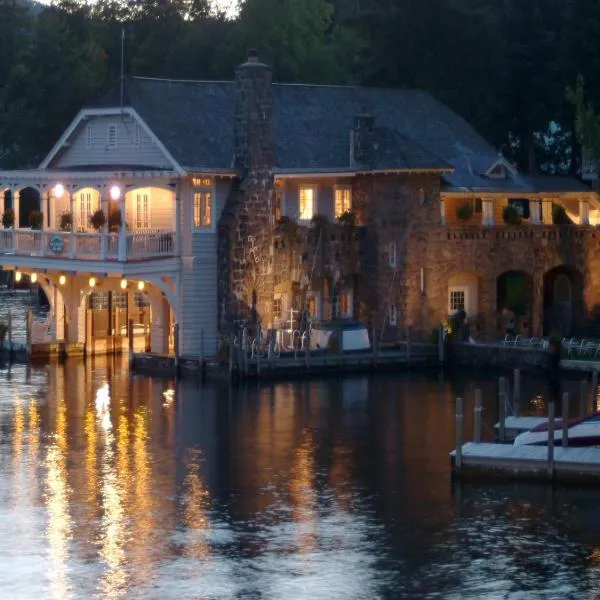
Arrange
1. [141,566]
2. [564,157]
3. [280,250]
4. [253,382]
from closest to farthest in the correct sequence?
[141,566] < [253,382] < [280,250] < [564,157]

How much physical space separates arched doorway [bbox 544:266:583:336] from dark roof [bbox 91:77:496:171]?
5.52m

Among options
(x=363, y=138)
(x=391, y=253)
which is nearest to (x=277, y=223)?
(x=391, y=253)

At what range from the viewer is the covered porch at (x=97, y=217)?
61.0m

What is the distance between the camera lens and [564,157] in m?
90.1

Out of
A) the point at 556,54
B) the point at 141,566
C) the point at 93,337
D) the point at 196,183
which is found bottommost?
the point at 141,566

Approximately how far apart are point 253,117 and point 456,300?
11073 millimetres

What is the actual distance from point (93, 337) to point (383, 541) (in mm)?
30017

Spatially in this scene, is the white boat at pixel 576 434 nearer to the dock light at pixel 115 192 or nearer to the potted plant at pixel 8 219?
the dock light at pixel 115 192

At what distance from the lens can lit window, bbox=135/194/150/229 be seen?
2516 inches

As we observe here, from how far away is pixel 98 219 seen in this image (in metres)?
61.9

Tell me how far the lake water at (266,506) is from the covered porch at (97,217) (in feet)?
20.0

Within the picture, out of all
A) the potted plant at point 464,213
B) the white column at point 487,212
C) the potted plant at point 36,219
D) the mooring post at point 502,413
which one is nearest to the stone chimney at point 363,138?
the potted plant at point 464,213

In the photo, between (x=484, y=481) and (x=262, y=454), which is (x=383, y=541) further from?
(x=262, y=454)

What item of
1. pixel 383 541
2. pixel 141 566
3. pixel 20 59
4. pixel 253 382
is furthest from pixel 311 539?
pixel 20 59
